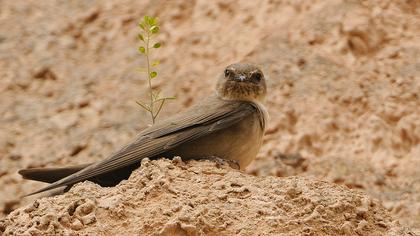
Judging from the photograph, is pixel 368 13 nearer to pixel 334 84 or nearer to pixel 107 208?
pixel 334 84

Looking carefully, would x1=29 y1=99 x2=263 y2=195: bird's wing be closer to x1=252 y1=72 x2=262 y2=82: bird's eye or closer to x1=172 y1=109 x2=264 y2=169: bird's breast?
x1=172 y1=109 x2=264 y2=169: bird's breast

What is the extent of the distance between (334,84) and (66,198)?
11.6ft

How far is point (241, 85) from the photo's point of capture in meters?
6.02

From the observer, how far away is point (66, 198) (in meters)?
4.29

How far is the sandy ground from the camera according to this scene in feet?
23.4

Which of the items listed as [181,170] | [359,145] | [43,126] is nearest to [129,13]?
[43,126]

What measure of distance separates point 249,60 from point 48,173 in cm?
287

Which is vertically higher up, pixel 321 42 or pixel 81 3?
pixel 81 3

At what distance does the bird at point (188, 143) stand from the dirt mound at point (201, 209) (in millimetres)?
503

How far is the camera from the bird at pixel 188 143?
5.00 meters

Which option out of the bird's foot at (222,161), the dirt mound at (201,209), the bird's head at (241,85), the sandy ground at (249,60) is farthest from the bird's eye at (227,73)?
the dirt mound at (201,209)

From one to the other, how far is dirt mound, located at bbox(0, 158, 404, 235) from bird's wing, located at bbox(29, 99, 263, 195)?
1.57 feet

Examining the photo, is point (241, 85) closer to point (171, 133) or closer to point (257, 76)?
point (257, 76)

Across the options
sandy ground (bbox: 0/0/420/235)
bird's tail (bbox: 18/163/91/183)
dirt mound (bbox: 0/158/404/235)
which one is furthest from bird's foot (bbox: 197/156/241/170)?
sandy ground (bbox: 0/0/420/235)
